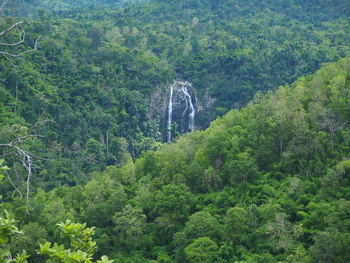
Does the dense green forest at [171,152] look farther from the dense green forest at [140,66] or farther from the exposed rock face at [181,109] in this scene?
the exposed rock face at [181,109]

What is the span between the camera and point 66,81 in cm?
4141

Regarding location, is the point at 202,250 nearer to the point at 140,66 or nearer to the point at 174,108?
the point at 174,108

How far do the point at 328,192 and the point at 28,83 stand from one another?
25606mm

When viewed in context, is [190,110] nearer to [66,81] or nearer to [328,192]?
[66,81]

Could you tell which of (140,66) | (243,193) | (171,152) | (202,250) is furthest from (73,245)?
(140,66)

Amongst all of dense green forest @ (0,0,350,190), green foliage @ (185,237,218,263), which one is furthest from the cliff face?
green foliage @ (185,237,218,263)

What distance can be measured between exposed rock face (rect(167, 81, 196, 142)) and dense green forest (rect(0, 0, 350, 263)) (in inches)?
28.8

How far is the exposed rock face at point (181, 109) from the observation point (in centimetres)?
4666

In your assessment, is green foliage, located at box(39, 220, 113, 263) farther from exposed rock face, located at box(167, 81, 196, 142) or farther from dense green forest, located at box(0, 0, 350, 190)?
exposed rock face, located at box(167, 81, 196, 142)

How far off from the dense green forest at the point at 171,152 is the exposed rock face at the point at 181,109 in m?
0.73

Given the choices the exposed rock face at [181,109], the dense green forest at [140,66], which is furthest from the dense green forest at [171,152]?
the exposed rock face at [181,109]

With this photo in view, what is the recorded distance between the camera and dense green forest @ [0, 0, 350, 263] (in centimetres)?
1858

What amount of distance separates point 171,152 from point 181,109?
22277 mm

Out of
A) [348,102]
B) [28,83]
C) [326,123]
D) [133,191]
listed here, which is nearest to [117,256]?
[133,191]
